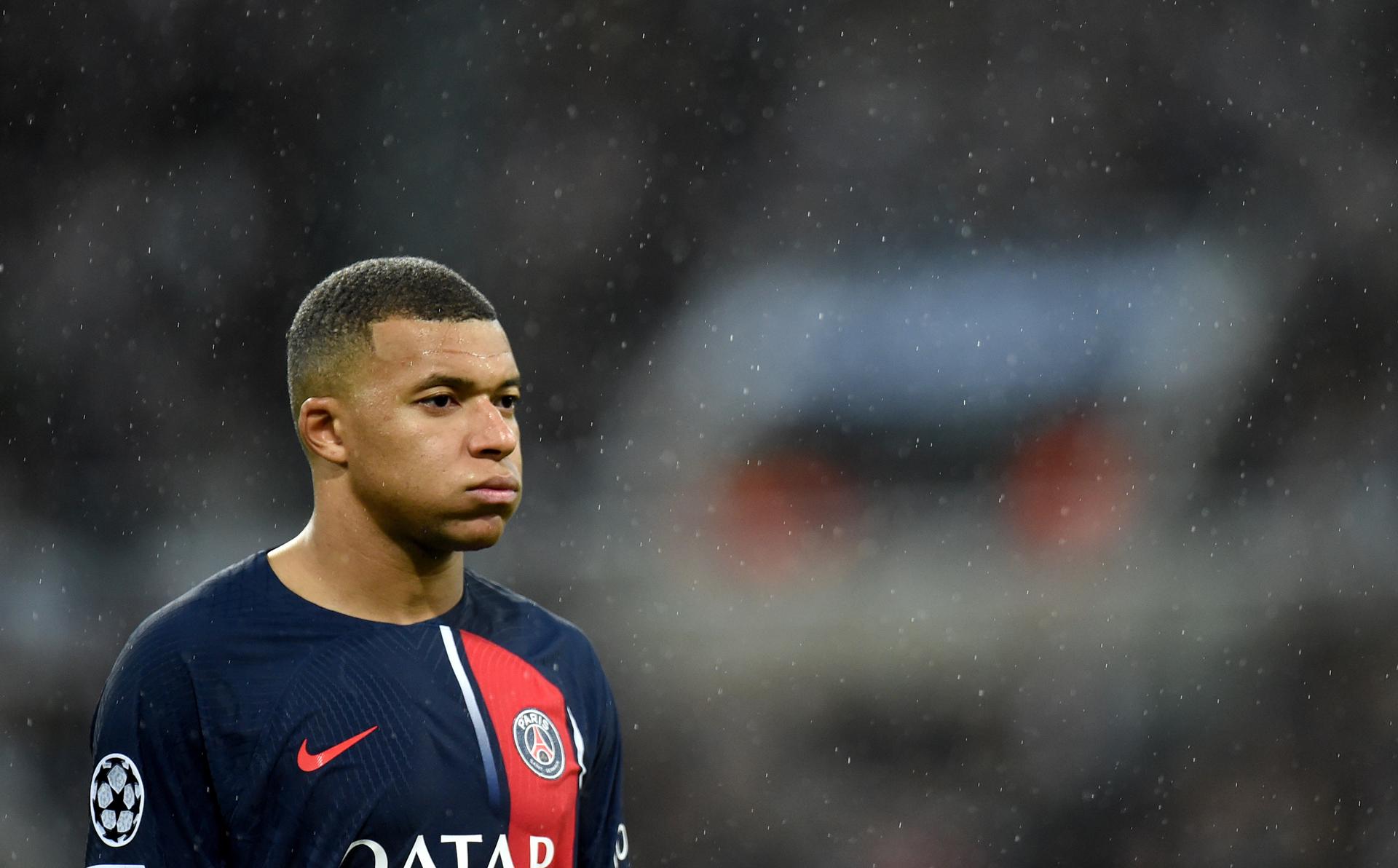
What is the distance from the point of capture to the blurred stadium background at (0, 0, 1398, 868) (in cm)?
678

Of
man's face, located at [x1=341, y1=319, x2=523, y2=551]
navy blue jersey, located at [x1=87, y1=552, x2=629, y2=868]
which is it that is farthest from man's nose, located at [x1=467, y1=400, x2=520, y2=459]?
navy blue jersey, located at [x1=87, y1=552, x2=629, y2=868]

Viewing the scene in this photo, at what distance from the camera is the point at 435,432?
5.49 ft

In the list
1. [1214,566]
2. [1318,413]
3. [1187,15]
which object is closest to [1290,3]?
[1187,15]

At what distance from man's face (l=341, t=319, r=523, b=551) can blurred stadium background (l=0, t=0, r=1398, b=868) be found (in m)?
4.86

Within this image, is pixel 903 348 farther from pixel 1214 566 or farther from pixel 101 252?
pixel 101 252

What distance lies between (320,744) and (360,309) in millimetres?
482

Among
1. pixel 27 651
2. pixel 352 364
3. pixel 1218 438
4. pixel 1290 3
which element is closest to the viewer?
pixel 352 364

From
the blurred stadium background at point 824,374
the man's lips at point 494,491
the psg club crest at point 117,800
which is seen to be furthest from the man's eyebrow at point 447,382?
the blurred stadium background at point 824,374

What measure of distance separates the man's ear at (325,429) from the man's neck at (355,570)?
0.26 feet

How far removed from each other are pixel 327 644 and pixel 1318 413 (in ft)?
23.8

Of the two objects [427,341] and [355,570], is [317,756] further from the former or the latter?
[427,341]

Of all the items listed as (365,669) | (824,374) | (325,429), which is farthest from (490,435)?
(824,374)

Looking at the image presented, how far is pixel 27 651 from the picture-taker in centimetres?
739

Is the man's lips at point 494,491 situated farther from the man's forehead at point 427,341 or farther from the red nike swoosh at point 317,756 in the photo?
the red nike swoosh at point 317,756
